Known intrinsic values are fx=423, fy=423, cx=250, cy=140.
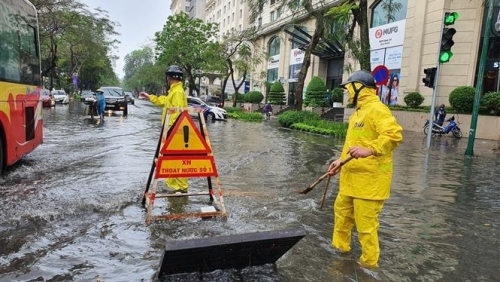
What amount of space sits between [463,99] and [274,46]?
33.1 meters

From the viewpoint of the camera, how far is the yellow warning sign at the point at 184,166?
5.23 metres

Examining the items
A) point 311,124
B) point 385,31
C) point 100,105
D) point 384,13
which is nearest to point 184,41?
point 384,13

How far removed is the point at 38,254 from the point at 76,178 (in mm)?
3705

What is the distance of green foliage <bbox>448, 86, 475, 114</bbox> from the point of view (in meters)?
20.7

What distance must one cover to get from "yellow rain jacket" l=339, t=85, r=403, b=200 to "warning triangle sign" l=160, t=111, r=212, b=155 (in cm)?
213

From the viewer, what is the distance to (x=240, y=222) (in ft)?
17.4

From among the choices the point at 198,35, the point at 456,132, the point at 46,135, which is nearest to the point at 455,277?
the point at 46,135

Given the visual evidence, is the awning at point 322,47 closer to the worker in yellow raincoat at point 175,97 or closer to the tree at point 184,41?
the tree at point 184,41

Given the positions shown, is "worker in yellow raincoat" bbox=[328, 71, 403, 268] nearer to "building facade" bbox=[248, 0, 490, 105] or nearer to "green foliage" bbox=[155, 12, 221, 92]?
"building facade" bbox=[248, 0, 490, 105]

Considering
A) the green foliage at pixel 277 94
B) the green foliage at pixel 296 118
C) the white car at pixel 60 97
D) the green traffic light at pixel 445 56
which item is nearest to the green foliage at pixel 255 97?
the green foliage at pixel 277 94

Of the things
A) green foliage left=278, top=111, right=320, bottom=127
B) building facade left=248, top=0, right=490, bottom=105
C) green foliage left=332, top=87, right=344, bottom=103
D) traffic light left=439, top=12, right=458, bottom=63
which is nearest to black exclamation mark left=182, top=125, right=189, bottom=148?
traffic light left=439, top=12, right=458, bottom=63

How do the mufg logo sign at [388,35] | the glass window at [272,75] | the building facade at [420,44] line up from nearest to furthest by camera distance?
the building facade at [420,44], the mufg logo sign at [388,35], the glass window at [272,75]

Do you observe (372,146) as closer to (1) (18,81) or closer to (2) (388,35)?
(1) (18,81)

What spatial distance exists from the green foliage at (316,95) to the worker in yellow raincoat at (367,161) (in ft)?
98.3
